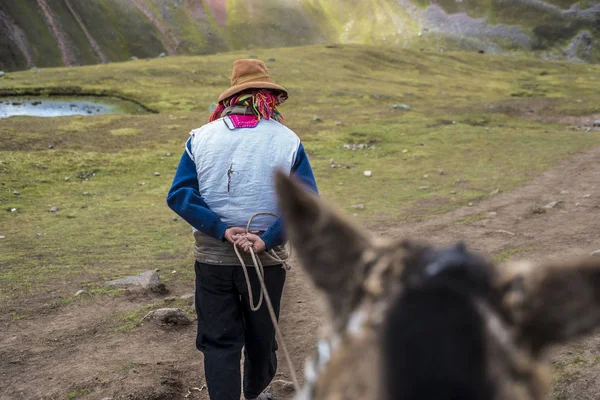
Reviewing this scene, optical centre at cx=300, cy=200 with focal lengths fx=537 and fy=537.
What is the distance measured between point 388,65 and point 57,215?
44.5 meters

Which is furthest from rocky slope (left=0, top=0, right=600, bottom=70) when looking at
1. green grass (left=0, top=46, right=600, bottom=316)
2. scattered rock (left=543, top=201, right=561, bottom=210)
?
scattered rock (left=543, top=201, right=561, bottom=210)

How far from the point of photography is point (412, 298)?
99 cm

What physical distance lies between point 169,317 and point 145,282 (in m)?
1.24

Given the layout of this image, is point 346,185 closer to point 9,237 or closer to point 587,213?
point 587,213

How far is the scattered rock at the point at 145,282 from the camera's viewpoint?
7.00 meters

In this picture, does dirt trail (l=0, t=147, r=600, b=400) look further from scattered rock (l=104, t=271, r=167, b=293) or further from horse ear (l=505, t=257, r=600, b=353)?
horse ear (l=505, t=257, r=600, b=353)

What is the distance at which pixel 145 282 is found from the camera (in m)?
7.05

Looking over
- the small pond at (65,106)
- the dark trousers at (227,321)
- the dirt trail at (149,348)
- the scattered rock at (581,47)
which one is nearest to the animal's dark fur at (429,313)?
the dark trousers at (227,321)

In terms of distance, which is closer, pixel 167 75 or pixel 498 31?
pixel 167 75

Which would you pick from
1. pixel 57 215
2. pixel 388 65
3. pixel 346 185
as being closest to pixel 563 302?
pixel 57 215

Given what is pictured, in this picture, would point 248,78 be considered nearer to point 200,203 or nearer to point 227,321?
point 200,203

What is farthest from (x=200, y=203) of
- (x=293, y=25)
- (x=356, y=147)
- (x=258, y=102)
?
(x=293, y=25)

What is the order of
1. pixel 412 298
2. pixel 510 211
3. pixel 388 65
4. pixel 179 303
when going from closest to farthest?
pixel 412 298 < pixel 179 303 < pixel 510 211 < pixel 388 65

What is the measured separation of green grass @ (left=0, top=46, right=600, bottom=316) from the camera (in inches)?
348
